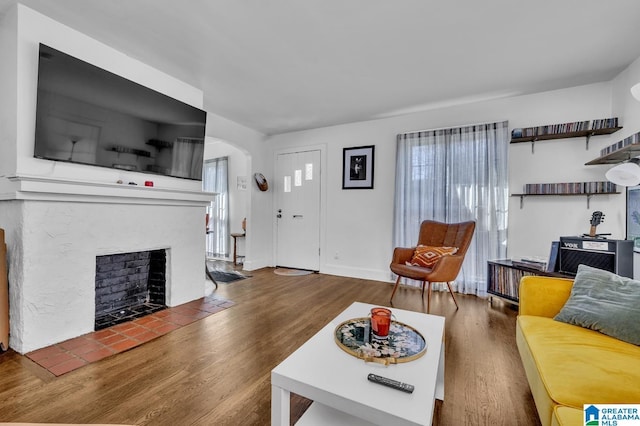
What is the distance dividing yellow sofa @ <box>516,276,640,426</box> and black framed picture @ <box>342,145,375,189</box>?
9.09 ft

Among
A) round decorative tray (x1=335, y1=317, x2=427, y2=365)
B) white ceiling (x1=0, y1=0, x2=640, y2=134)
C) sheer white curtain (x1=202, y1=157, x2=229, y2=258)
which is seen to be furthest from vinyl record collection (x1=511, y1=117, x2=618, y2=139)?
sheer white curtain (x1=202, y1=157, x2=229, y2=258)

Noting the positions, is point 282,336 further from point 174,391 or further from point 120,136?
point 120,136

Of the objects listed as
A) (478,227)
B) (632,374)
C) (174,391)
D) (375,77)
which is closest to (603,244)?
(478,227)

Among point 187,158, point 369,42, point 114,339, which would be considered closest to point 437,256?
point 369,42

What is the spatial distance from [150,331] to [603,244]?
380 cm

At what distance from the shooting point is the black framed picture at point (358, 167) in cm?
410

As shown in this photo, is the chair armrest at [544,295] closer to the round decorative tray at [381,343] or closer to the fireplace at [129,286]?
the round decorative tray at [381,343]

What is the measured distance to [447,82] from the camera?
289 centimetres

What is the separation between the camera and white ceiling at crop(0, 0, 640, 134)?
187 centimetres

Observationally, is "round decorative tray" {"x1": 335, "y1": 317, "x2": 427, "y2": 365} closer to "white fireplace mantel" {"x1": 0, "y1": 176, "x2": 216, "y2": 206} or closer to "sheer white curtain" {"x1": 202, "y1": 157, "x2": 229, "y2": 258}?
"white fireplace mantel" {"x1": 0, "y1": 176, "x2": 216, "y2": 206}

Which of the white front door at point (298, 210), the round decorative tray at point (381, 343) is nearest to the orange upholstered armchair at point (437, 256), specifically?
the round decorative tray at point (381, 343)

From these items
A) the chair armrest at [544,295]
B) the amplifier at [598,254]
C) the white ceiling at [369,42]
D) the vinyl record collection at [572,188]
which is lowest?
the chair armrest at [544,295]

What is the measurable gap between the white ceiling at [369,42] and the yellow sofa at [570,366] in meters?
1.88

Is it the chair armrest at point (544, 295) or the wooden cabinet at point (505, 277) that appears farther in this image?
the wooden cabinet at point (505, 277)
